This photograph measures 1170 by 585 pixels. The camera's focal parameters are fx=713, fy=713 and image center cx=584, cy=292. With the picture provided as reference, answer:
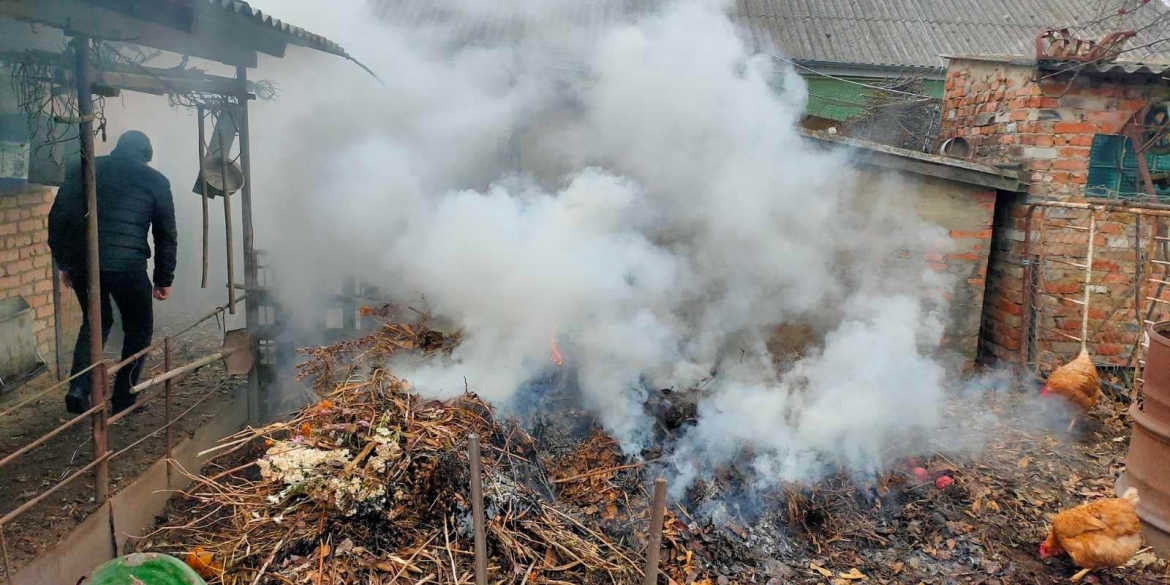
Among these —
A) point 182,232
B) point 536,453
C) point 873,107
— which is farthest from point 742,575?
point 873,107

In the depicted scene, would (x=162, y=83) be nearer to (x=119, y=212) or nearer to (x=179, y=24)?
(x=179, y=24)

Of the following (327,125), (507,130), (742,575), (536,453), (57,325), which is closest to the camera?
(742,575)

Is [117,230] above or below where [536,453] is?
above

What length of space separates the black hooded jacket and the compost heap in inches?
61.9

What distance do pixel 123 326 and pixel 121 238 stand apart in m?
0.62

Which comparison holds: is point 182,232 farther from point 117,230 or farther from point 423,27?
point 117,230

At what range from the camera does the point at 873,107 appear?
41.6 feet

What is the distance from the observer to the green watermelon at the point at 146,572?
3400 mm

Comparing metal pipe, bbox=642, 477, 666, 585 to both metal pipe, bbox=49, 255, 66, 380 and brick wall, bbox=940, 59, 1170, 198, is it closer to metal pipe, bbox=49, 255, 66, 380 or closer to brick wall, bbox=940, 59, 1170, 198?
metal pipe, bbox=49, 255, 66, 380

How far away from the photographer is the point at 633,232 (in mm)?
7324

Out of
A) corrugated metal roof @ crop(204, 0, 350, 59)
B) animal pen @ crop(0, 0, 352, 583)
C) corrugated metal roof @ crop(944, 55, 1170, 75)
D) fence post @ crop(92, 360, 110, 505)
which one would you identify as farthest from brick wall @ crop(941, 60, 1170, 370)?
fence post @ crop(92, 360, 110, 505)

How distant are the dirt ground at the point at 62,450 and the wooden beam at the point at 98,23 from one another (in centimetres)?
260

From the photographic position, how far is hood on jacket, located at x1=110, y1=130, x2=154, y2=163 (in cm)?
514

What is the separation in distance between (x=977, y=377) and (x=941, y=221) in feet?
5.74
